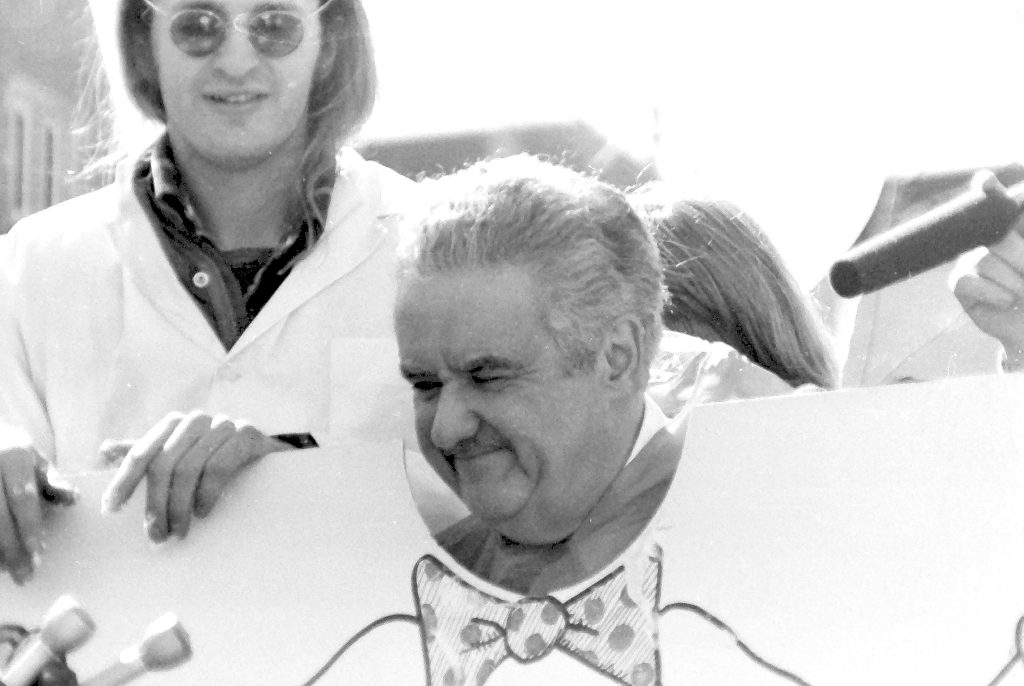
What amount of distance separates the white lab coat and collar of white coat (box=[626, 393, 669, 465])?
27cm

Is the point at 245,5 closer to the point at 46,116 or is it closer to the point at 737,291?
the point at 46,116

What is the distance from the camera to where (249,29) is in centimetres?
129

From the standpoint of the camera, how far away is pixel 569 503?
1.05m

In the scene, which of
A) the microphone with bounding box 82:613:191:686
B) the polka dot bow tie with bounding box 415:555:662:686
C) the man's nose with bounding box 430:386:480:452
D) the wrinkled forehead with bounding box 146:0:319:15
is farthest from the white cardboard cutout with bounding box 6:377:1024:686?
the wrinkled forehead with bounding box 146:0:319:15

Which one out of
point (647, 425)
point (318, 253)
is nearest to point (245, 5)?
point (318, 253)

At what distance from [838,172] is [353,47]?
434mm

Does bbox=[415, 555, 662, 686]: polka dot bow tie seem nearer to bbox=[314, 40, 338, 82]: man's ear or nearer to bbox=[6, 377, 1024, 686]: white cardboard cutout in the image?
bbox=[6, 377, 1024, 686]: white cardboard cutout

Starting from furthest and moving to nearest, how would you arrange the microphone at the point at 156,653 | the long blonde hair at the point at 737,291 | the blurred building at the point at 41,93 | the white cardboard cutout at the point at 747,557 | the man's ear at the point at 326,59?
the blurred building at the point at 41,93 → the man's ear at the point at 326,59 → the long blonde hair at the point at 737,291 → the white cardboard cutout at the point at 747,557 → the microphone at the point at 156,653

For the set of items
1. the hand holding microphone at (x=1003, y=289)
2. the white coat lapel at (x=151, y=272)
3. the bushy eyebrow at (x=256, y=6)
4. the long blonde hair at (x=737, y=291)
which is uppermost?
the bushy eyebrow at (x=256, y=6)

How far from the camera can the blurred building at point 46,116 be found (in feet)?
4.53

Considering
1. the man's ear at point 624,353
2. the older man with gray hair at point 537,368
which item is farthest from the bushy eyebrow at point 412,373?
the man's ear at point 624,353

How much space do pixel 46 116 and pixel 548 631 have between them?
77 cm

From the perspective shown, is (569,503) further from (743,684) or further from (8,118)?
(8,118)

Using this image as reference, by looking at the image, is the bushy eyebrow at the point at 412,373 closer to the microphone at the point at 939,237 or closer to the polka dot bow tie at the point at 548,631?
the polka dot bow tie at the point at 548,631
